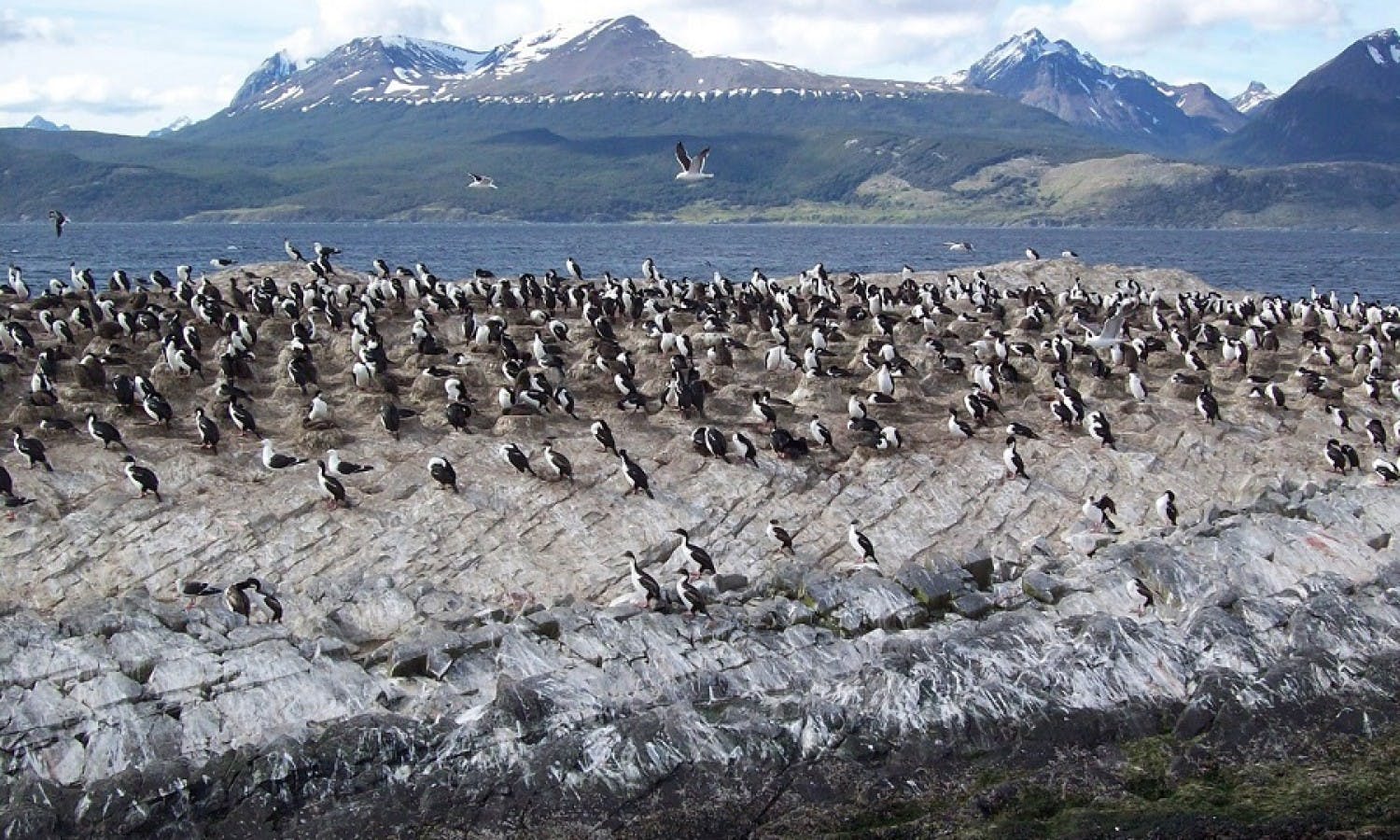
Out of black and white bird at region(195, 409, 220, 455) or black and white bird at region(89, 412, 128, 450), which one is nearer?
black and white bird at region(89, 412, 128, 450)

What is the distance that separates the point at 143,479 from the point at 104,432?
2068 millimetres

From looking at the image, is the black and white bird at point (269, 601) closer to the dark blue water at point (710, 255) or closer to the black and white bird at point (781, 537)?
the black and white bird at point (781, 537)

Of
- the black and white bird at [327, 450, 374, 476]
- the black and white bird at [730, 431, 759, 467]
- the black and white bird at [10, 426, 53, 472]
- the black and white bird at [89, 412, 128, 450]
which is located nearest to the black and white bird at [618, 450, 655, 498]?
the black and white bird at [730, 431, 759, 467]

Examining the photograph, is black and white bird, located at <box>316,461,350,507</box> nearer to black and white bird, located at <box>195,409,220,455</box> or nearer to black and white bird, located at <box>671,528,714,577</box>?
black and white bird, located at <box>195,409,220,455</box>

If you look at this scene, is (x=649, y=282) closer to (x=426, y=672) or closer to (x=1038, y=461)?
(x=1038, y=461)

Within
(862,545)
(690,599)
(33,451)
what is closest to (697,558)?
(690,599)

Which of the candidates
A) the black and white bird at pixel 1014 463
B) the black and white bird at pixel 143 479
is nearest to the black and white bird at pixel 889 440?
the black and white bird at pixel 1014 463

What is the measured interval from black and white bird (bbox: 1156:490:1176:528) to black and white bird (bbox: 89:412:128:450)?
1713cm

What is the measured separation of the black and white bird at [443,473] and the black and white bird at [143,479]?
4.08 metres

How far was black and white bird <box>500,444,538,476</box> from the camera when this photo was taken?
21078mm

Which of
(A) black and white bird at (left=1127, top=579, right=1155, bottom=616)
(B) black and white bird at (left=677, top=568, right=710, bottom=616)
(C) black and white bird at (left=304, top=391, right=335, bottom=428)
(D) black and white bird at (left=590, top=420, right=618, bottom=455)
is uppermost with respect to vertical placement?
(C) black and white bird at (left=304, top=391, right=335, bottom=428)

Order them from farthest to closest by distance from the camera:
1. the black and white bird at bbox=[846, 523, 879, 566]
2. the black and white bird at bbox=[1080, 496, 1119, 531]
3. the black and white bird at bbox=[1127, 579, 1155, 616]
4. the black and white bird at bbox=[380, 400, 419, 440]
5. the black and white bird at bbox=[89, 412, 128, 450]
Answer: the black and white bird at bbox=[380, 400, 419, 440]
the black and white bird at bbox=[1080, 496, 1119, 531]
the black and white bird at bbox=[89, 412, 128, 450]
the black and white bird at bbox=[846, 523, 879, 566]
the black and white bird at bbox=[1127, 579, 1155, 616]

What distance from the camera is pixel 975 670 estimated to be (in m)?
16.0

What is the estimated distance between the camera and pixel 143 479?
19.4 meters
